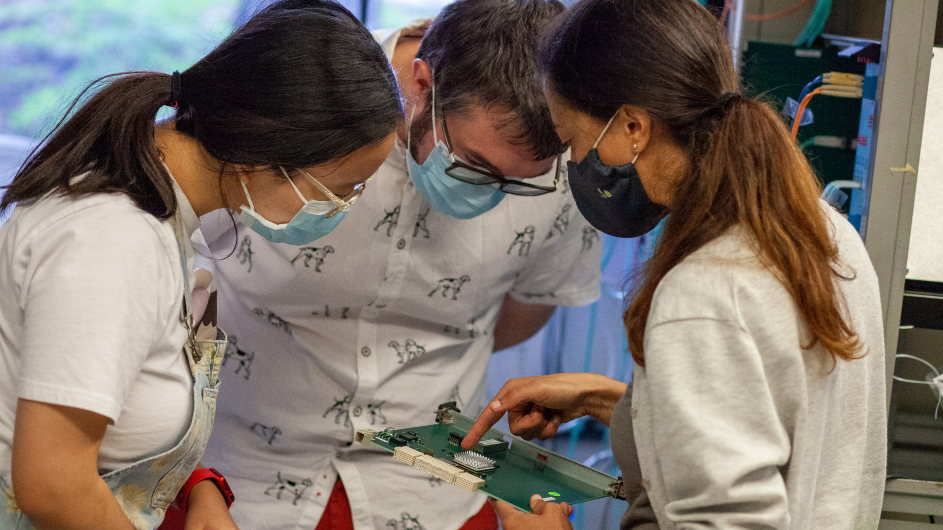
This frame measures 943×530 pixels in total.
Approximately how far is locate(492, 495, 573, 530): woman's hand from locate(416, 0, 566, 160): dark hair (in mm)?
624

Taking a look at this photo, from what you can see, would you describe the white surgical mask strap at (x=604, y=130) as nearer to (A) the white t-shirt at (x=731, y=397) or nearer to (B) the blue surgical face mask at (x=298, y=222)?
(A) the white t-shirt at (x=731, y=397)

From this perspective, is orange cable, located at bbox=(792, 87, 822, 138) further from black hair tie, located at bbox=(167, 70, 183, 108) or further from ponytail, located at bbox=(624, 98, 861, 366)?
black hair tie, located at bbox=(167, 70, 183, 108)

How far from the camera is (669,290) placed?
78 cm

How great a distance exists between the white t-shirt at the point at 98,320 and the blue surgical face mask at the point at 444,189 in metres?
0.54

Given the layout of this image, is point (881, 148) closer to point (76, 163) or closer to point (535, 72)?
point (535, 72)

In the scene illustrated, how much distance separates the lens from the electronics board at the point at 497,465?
1032 mm

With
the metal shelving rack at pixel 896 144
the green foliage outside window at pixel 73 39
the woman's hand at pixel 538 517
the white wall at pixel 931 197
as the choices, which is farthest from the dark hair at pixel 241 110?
the green foliage outside window at pixel 73 39

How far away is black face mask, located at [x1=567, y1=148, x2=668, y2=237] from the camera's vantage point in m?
1.01

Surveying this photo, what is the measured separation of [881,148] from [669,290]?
0.80 meters

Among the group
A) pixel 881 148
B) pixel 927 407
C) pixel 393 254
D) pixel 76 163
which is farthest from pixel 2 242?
pixel 927 407

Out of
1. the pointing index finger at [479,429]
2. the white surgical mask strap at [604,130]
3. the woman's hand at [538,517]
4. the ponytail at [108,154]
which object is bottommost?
the woman's hand at [538,517]

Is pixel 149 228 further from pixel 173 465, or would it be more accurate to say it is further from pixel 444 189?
pixel 444 189

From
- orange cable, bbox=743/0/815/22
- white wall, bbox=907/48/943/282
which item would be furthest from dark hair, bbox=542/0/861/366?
orange cable, bbox=743/0/815/22

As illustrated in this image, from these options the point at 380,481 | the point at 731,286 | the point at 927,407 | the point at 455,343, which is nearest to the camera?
the point at 731,286
